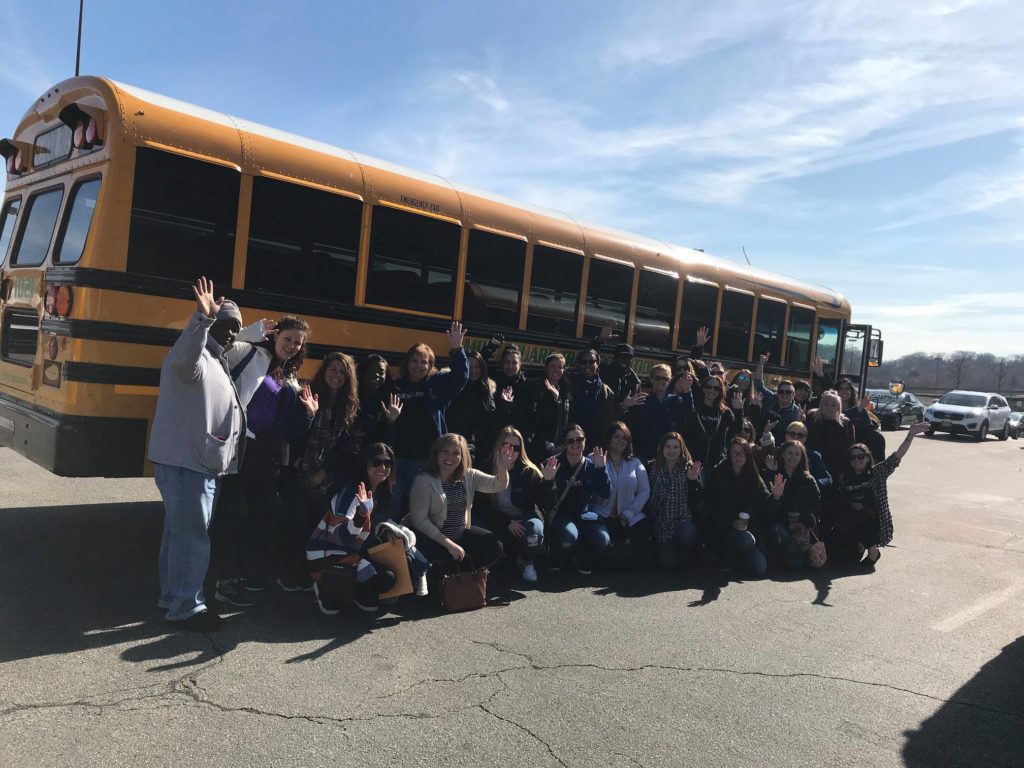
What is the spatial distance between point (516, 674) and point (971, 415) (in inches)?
933

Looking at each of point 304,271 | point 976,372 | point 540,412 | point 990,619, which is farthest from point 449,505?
point 976,372

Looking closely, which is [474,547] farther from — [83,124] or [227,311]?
[83,124]

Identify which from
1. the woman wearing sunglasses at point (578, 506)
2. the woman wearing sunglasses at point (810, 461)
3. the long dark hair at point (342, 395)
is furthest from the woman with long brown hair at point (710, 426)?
the long dark hair at point (342, 395)

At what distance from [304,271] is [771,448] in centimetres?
413

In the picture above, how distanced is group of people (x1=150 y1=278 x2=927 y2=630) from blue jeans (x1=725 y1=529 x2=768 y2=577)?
0.01 m

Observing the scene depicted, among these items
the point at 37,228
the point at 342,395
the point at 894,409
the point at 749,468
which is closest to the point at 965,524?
the point at 749,468

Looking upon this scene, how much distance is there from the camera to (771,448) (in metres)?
6.80

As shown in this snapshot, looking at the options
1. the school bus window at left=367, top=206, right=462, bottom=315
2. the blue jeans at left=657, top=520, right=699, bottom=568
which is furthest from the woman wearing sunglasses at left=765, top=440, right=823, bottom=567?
the school bus window at left=367, top=206, right=462, bottom=315

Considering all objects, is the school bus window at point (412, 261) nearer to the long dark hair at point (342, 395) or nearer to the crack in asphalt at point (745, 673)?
the long dark hair at point (342, 395)

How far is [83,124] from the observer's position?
199 inches

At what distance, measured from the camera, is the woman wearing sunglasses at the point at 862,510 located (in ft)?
22.0

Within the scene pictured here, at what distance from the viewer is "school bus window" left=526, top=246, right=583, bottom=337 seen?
714 cm

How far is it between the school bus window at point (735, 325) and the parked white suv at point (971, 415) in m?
16.8

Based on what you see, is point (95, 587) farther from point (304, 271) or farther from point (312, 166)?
point (312, 166)
